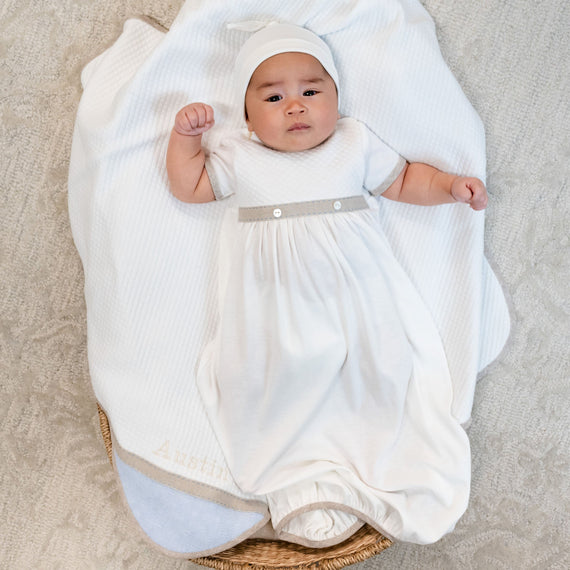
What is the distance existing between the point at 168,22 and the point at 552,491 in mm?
1303

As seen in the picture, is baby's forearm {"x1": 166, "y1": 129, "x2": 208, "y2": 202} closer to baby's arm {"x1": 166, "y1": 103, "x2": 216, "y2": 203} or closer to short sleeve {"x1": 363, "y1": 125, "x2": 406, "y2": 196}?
baby's arm {"x1": 166, "y1": 103, "x2": 216, "y2": 203}

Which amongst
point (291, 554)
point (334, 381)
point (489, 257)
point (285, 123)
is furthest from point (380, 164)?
point (291, 554)

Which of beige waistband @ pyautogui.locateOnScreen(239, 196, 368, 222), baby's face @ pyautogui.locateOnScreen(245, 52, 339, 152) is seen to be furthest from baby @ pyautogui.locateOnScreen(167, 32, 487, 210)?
beige waistband @ pyautogui.locateOnScreen(239, 196, 368, 222)

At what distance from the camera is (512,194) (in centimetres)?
115

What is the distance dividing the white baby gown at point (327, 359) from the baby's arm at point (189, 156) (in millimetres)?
30

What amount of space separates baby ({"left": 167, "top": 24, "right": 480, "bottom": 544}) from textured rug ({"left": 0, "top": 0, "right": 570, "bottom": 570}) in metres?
0.20

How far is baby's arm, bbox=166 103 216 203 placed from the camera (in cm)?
98

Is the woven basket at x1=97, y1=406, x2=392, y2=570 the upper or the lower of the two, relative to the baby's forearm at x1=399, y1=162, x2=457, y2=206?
lower

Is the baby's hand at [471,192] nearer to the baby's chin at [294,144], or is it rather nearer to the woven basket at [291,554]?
the baby's chin at [294,144]

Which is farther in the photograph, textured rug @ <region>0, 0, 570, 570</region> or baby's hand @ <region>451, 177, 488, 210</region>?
textured rug @ <region>0, 0, 570, 570</region>

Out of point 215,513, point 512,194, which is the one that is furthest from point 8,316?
point 512,194

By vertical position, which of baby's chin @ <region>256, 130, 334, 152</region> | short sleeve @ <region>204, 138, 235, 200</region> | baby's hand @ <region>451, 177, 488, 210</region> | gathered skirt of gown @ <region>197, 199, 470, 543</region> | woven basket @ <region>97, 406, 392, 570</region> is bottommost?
woven basket @ <region>97, 406, 392, 570</region>

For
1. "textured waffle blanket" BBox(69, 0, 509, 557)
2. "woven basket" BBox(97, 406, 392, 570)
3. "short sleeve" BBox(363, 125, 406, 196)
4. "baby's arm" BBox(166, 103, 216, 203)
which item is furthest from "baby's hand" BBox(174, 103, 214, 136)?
"woven basket" BBox(97, 406, 392, 570)

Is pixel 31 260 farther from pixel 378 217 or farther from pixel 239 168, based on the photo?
pixel 378 217
